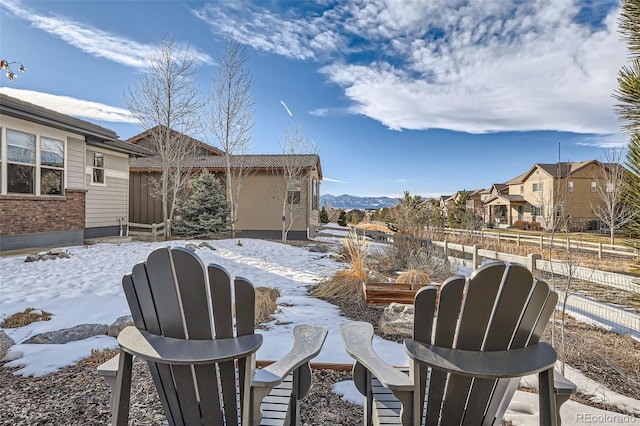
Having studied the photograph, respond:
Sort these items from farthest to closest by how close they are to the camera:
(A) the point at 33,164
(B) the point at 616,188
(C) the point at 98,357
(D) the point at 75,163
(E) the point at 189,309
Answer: (D) the point at 75,163 → (A) the point at 33,164 → (C) the point at 98,357 → (B) the point at 616,188 → (E) the point at 189,309

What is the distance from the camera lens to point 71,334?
3.23 m

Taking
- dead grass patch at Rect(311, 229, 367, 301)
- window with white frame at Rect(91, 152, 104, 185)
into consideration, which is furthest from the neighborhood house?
dead grass patch at Rect(311, 229, 367, 301)

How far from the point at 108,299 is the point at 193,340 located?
4.21m

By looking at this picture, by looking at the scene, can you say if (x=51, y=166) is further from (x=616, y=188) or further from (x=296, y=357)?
(x=616, y=188)

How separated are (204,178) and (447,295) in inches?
489

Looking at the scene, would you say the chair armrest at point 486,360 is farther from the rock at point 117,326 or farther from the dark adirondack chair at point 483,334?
the rock at point 117,326

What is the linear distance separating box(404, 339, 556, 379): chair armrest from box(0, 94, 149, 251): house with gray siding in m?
9.33

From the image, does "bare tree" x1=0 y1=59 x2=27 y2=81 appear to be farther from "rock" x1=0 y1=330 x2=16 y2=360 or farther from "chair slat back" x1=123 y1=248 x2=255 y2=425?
"chair slat back" x1=123 y1=248 x2=255 y2=425

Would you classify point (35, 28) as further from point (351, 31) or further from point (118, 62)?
point (351, 31)

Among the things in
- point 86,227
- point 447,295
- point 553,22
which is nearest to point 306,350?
point 447,295

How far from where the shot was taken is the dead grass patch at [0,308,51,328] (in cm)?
354

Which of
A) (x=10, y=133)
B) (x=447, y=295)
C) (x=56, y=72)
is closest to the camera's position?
(x=447, y=295)

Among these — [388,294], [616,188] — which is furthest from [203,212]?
[616,188]

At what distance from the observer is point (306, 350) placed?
4.98ft
